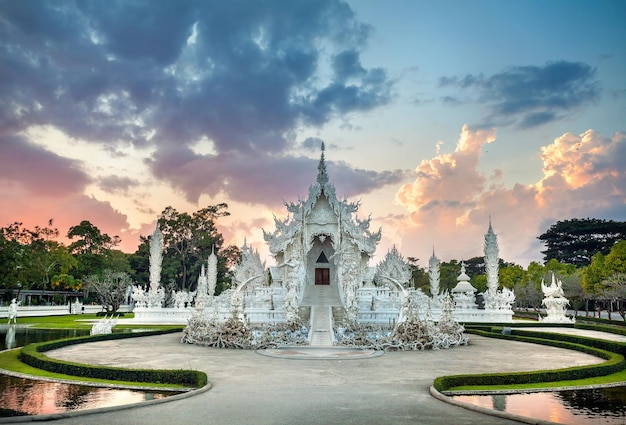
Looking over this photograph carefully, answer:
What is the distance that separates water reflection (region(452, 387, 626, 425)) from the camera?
29.7ft

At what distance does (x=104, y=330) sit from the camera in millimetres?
23797

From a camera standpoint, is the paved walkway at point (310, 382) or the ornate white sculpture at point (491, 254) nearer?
the paved walkway at point (310, 382)

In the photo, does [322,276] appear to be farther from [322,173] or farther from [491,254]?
[491,254]

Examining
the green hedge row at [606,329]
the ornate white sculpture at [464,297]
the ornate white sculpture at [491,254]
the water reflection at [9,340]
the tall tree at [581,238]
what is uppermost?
the tall tree at [581,238]

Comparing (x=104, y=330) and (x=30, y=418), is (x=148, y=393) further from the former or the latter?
(x=104, y=330)

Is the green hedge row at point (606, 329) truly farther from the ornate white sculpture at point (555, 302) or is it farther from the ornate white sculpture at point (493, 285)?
the ornate white sculpture at point (493, 285)

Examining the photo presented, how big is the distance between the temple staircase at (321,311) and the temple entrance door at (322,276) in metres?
4.84

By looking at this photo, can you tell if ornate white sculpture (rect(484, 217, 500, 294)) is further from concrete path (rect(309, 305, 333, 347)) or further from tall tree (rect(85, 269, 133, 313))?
tall tree (rect(85, 269, 133, 313))

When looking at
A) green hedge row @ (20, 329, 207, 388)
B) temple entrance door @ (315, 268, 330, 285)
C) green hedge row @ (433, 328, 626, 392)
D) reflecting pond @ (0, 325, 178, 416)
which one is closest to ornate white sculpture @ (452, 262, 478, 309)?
temple entrance door @ (315, 268, 330, 285)

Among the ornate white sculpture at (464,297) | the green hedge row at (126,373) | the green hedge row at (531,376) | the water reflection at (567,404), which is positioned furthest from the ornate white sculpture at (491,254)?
the green hedge row at (126,373)

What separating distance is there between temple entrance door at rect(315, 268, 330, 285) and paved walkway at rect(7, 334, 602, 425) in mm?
19190

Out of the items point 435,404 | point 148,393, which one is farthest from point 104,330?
point 435,404

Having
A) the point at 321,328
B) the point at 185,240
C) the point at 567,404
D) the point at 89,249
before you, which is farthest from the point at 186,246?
the point at 567,404

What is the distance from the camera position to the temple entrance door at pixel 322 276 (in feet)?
131
